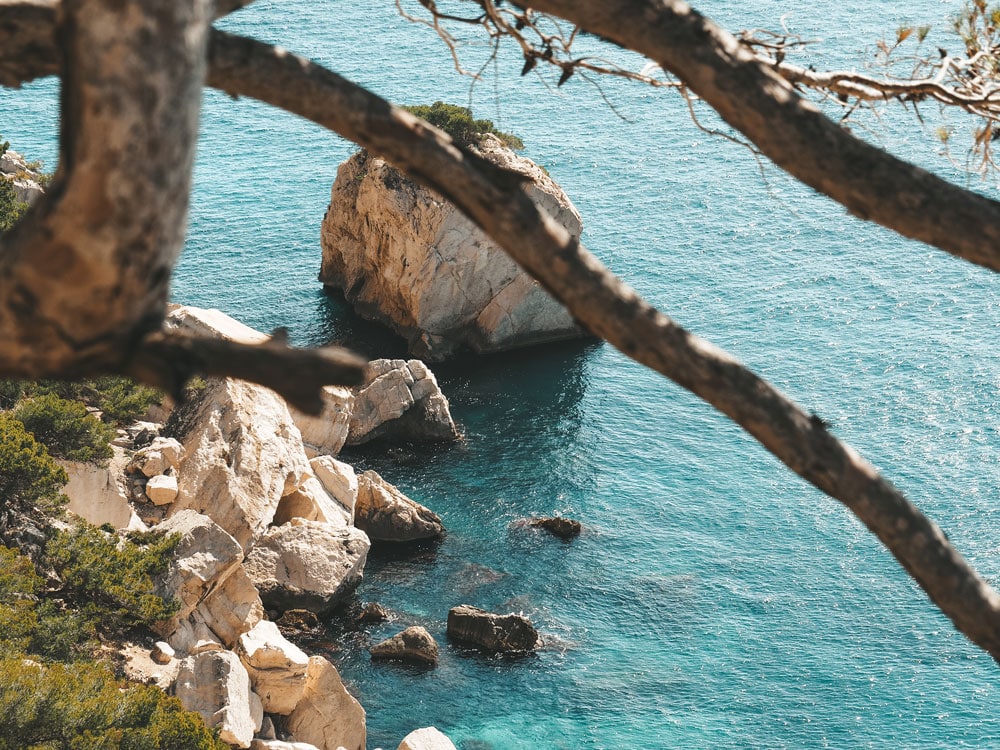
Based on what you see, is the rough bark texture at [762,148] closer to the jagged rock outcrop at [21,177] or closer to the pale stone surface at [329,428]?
the pale stone surface at [329,428]

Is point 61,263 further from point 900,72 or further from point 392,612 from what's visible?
point 900,72

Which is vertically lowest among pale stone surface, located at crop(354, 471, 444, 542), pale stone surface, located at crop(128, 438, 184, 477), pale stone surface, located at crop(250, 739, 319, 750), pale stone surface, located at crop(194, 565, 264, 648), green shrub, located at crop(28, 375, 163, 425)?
pale stone surface, located at crop(354, 471, 444, 542)

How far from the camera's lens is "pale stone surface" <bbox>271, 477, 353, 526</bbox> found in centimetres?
2891

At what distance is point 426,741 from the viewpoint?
22.5 m

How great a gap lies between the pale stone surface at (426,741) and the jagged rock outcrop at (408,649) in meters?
3.86

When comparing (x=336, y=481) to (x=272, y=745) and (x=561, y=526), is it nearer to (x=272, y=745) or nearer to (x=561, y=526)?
(x=561, y=526)

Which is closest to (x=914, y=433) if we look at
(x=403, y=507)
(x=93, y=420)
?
(x=403, y=507)

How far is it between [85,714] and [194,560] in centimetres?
648

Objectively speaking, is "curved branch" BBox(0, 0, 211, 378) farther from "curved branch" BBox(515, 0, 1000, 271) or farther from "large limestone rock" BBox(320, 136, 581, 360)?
"large limestone rock" BBox(320, 136, 581, 360)

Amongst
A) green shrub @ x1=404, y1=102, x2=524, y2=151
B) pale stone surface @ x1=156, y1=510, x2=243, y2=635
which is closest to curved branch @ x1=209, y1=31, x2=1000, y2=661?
pale stone surface @ x1=156, y1=510, x2=243, y2=635

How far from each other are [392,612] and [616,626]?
5329mm

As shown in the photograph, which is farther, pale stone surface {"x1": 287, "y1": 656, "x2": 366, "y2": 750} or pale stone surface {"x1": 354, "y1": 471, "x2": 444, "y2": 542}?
pale stone surface {"x1": 354, "y1": 471, "x2": 444, "y2": 542}

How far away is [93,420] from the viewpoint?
71.1 feet

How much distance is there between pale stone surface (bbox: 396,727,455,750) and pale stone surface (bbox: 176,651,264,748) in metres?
3.61
